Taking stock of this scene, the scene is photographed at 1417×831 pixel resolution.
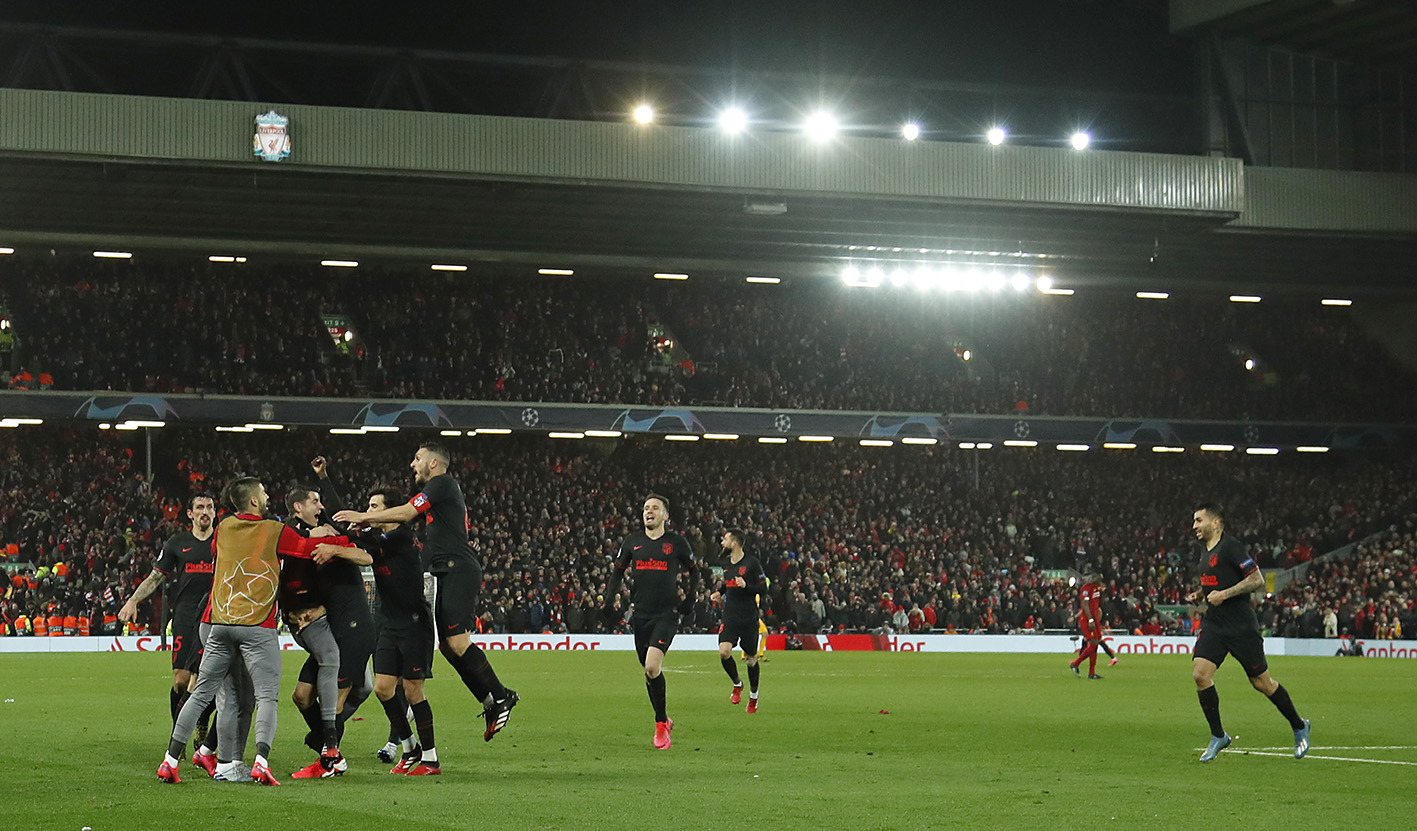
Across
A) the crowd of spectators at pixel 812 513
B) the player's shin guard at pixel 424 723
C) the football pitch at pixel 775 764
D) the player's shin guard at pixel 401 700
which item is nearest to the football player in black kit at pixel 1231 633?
the football pitch at pixel 775 764

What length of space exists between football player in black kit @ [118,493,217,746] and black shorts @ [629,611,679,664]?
12.9 feet

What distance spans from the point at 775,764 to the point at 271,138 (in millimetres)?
25426

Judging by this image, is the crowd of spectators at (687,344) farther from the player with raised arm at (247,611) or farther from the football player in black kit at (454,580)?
the player with raised arm at (247,611)

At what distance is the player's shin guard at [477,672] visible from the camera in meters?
12.2

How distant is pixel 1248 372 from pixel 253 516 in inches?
1879

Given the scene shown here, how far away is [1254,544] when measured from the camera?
5131 cm

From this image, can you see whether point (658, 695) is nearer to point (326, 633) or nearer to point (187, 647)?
point (326, 633)

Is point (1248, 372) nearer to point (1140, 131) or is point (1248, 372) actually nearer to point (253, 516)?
point (1140, 131)

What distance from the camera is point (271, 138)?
1375 inches

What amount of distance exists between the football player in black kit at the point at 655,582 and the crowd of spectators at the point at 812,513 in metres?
26.3

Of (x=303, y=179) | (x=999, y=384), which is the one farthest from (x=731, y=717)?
(x=999, y=384)

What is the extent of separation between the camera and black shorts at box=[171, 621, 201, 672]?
13375 millimetres

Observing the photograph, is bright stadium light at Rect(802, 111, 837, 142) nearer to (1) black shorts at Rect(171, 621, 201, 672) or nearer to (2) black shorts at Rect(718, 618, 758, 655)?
(2) black shorts at Rect(718, 618, 758, 655)

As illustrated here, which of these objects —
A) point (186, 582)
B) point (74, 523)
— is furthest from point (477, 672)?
point (74, 523)
